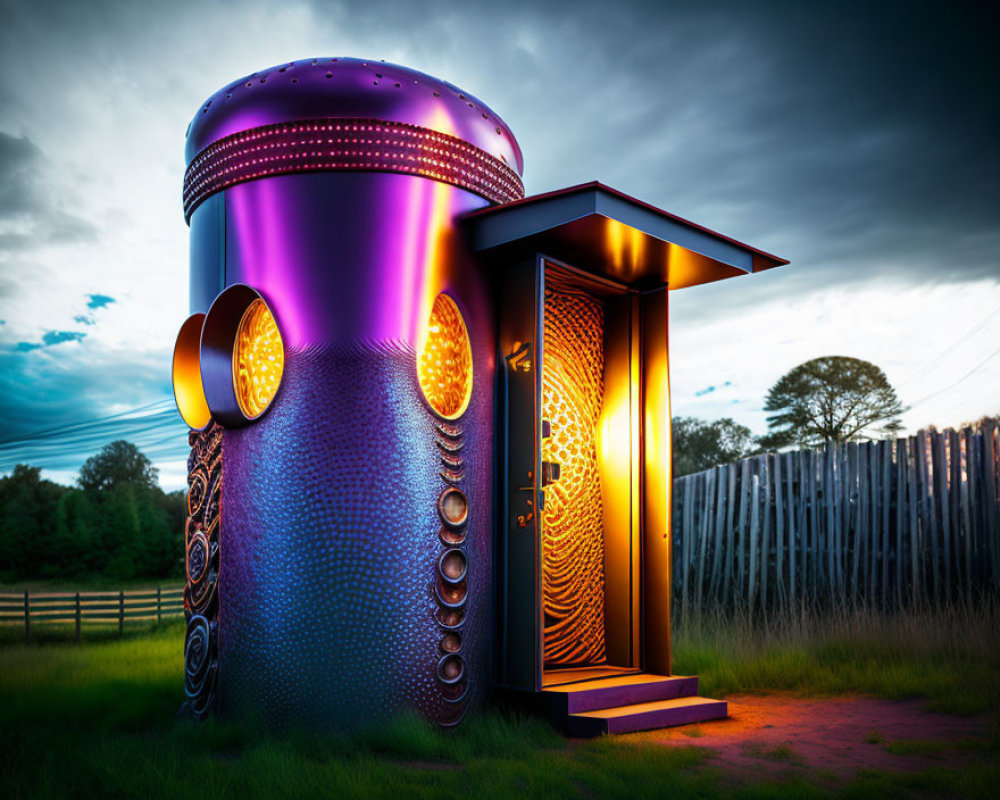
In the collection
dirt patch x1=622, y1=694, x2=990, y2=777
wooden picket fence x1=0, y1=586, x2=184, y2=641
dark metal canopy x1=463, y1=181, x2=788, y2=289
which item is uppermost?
dark metal canopy x1=463, y1=181, x2=788, y2=289

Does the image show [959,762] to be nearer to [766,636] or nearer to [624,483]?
[624,483]

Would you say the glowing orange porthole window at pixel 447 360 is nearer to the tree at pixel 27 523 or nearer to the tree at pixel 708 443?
the tree at pixel 27 523

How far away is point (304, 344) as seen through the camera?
467cm

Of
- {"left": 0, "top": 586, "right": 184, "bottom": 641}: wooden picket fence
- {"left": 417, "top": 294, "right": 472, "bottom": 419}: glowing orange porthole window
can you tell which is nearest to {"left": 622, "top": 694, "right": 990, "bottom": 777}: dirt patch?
{"left": 417, "top": 294, "right": 472, "bottom": 419}: glowing orange porthole window

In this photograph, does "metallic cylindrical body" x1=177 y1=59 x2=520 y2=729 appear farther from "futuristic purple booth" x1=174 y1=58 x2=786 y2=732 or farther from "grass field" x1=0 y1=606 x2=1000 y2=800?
"grass field" x1=0 y1=606 x2=1000 y2=800

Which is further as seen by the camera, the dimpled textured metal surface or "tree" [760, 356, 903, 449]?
"tree" [760, 356, 903, 449]

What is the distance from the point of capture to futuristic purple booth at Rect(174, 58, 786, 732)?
4555 mm

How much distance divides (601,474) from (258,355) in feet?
8.11

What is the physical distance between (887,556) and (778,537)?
47.6 inches

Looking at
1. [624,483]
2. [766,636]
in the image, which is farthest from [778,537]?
[624,483]

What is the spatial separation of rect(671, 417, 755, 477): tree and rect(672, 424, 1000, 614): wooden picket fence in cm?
1949

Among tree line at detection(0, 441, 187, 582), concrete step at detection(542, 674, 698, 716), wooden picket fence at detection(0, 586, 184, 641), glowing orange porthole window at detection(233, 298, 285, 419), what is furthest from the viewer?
tree line at detection(0, 441, 187, 582)

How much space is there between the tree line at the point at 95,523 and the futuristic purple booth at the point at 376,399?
853 cm

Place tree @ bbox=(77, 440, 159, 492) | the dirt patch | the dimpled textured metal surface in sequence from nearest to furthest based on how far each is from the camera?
the dirt patch, the dimpled textured metal surface, tree @ bbox=(77, 440, 159, 492)
